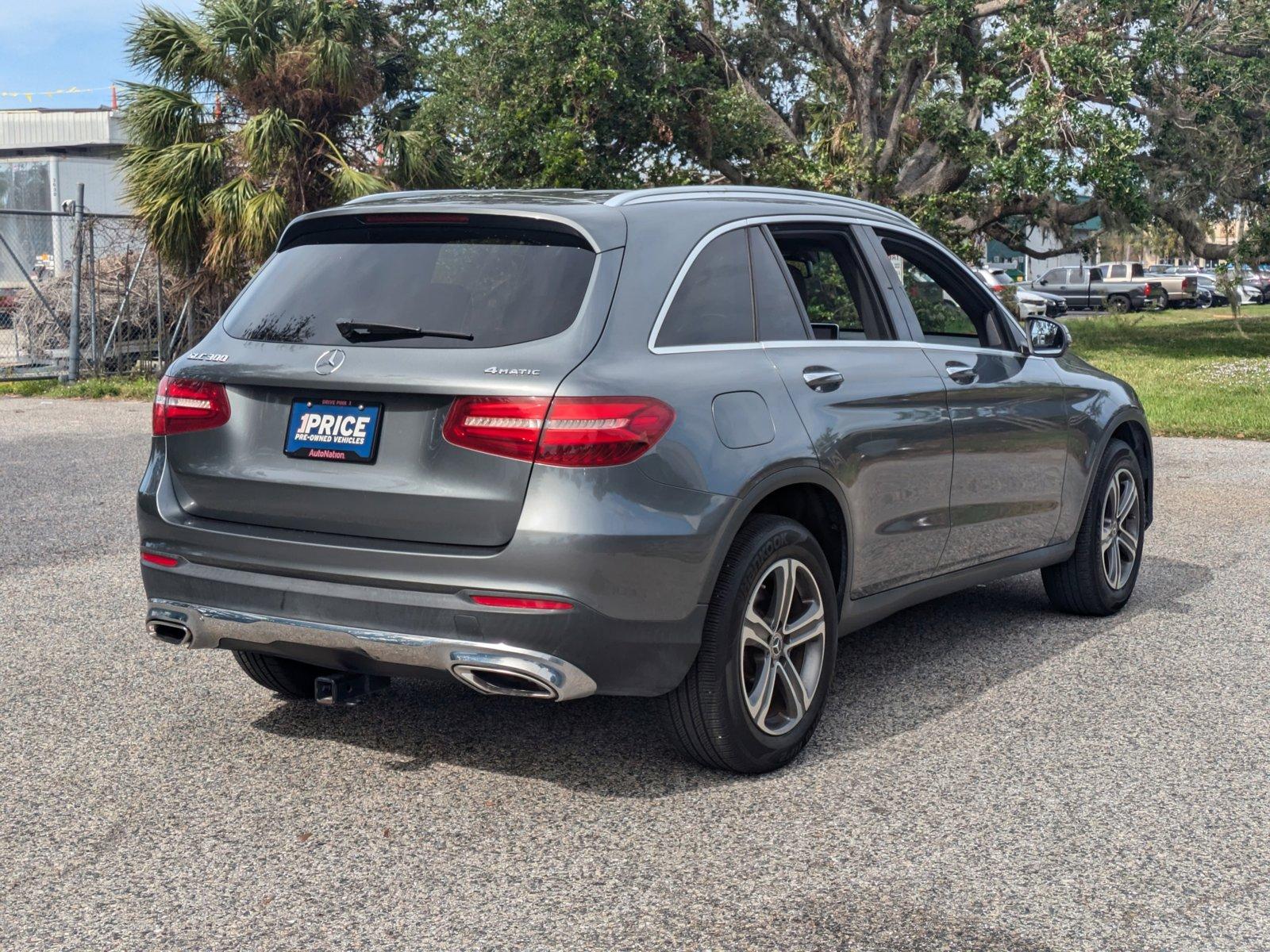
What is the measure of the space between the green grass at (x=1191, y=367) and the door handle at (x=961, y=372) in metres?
4.54

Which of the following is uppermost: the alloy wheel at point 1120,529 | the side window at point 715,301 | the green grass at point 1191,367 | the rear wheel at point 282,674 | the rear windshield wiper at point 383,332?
the side window at point 715,301

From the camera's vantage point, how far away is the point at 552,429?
3830mm

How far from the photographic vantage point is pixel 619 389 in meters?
3.92

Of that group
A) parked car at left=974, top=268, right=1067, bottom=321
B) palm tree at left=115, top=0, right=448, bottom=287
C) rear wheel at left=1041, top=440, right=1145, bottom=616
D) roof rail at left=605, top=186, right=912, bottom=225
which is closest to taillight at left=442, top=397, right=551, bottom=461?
roof rail at left=605, top=186, right=912, bottom=225

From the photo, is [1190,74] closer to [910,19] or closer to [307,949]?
[910,19]

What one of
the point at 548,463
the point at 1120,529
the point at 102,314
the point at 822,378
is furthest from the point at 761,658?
the point at 102,314

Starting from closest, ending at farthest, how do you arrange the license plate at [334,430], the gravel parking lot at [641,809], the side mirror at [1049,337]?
the gravel parking lot at [641,809]
the license plate at [334,430]
the side mirror at [1049,337]

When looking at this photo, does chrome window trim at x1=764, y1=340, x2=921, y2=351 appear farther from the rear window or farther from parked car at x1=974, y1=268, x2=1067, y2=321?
parked car at x1=974, y1=268, x2=1067, y2=321

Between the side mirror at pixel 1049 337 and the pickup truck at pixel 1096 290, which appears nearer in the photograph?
the side mirror at pixel 1049 337

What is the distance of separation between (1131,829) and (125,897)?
260cm

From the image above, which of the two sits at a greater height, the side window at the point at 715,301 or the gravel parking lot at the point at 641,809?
the side window at the point at 715,301

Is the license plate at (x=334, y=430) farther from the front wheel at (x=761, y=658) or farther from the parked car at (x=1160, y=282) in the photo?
the parked car at (x=1160, y=282)

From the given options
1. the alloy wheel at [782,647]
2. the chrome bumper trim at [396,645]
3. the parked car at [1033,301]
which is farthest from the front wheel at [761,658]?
the parked car at [1033,301]

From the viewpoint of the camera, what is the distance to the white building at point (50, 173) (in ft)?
84.0
